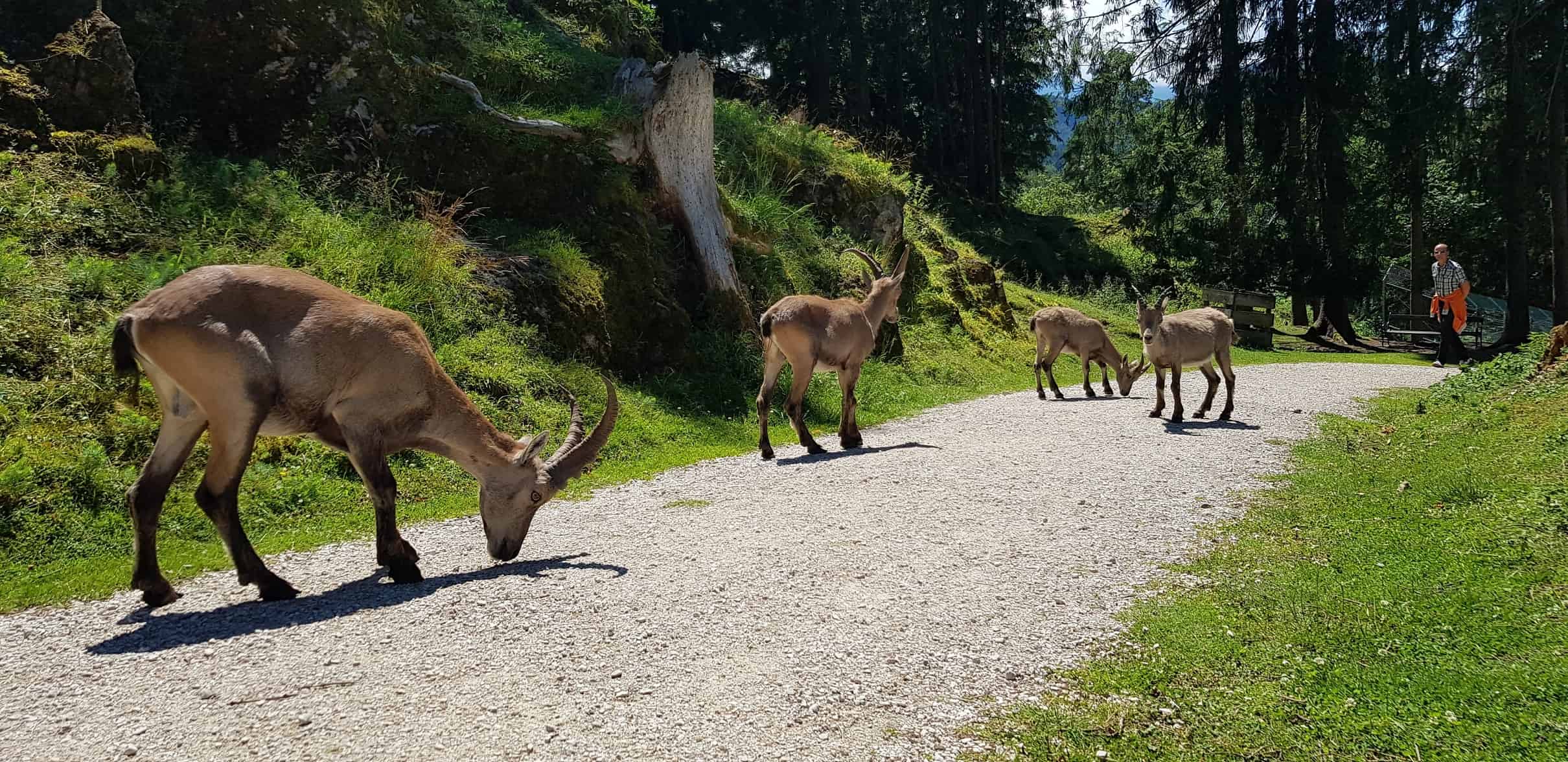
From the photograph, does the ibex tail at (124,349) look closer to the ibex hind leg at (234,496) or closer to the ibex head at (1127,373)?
the ibex hind leg at (234,496)

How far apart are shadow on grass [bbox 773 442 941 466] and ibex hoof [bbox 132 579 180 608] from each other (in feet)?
23.1

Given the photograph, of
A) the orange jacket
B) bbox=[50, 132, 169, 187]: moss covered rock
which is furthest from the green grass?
the orange jacket

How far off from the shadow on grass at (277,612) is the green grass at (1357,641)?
3.75m

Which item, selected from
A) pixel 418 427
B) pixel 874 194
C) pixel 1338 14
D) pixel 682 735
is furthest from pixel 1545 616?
pixel 1338 14

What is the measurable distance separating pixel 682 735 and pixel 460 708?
1.13m

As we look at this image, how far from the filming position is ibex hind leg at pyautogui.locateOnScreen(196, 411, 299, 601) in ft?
20.3

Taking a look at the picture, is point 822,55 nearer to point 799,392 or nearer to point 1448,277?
point 1448,277

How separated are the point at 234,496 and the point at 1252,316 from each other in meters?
32.1

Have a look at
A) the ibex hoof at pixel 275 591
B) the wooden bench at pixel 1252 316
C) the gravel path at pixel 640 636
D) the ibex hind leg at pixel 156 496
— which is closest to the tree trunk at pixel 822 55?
the wooden bench at pixel 1252 316

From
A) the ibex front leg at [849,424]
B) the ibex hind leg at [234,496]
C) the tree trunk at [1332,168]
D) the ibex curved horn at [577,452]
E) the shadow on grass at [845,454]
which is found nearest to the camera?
the ibex hind leg at [234,496]

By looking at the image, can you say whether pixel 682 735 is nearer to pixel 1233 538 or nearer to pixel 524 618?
pixel 524 618

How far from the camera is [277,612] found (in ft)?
19.6

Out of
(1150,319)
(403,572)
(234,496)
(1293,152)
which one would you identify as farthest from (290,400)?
(1293,152)

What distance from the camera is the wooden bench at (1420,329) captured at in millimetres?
27672
